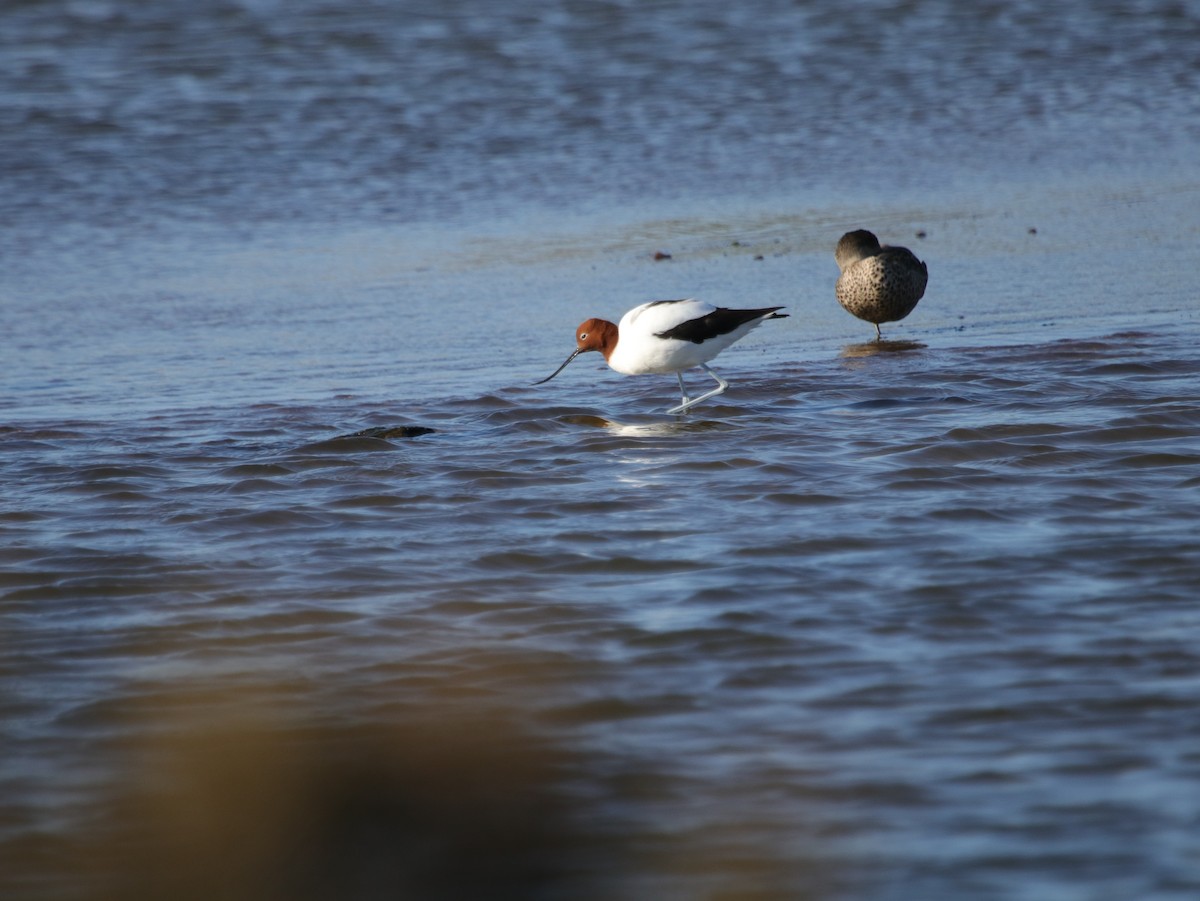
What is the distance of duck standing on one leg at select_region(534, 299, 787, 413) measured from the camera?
8.51m

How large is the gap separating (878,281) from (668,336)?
2.08 m

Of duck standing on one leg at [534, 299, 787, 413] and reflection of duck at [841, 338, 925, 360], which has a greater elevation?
duck standing on one leg at [534, 299, 787, 413]

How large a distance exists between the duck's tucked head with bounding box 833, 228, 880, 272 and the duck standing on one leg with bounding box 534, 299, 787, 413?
1693 mm

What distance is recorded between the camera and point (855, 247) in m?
10.4

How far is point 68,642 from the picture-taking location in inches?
191

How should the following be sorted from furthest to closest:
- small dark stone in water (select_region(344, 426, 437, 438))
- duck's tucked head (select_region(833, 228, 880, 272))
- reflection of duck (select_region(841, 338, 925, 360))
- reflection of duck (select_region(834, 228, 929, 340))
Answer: duck's tucked head (select_region(833, 228, 880, 272))
reflection of duck (select_region(834, 228, 929, 340))
reflection of duck (select_region(841, 338, 925, 360))
small dark stone in water (select_region(344, 426, 437, 438))

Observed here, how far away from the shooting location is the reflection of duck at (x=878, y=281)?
32.8 feet

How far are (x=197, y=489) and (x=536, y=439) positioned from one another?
5.43 feet

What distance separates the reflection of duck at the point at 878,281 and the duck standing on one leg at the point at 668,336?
1414 mm

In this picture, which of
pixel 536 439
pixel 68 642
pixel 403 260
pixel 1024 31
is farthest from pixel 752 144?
pixel 68 642

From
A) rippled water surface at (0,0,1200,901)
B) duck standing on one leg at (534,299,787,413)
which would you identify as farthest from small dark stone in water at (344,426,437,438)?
duck standing on one leg at (534,299,787,413)

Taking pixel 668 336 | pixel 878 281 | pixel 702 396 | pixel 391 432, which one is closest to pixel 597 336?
pixel 668 336

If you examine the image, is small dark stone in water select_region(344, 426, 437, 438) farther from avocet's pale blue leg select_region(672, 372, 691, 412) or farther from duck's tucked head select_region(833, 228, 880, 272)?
duck's tucked head select_region(833, 228, 880, 272)

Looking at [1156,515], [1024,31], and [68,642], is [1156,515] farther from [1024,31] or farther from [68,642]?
[1024,31]
